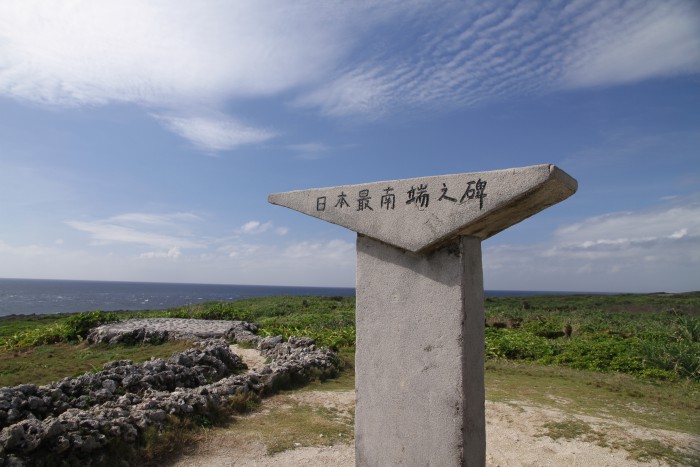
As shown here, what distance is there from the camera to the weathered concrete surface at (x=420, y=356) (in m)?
3.54

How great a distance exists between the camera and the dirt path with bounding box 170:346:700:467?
521 centimetres

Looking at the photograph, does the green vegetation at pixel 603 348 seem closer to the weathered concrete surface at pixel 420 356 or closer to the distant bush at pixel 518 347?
the distant bush at pixel 518 347

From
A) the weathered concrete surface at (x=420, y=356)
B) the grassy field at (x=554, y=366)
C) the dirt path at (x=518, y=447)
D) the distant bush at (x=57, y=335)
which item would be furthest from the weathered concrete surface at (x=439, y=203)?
the distant bush at (x=57, y=335)

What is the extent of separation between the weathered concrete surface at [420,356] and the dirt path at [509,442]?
5.46ft

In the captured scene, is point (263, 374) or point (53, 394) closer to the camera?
point (53, 394)

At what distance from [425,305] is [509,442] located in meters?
3.26

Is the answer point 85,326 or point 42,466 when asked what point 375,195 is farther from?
point 85,326

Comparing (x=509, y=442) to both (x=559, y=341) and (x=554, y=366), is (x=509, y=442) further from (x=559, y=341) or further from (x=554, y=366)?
(x=559, y=341)

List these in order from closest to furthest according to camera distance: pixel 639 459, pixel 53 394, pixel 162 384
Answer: pixel 639 459 → pixel 53 394 → pixel 162 384

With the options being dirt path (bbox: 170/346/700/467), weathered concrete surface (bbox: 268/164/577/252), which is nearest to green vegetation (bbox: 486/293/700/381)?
dirt path (bbox: 170/346/700/467)

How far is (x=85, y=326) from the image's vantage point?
14.2m

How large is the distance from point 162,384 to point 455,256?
18.4 feet

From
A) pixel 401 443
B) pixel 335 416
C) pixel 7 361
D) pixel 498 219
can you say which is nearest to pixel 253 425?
pixel 335 416

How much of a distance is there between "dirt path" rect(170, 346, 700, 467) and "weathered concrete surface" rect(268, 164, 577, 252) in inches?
113
